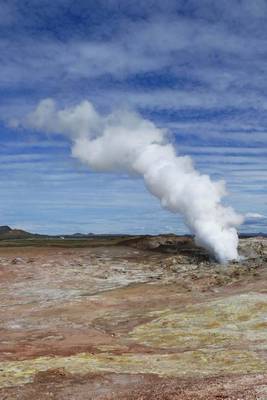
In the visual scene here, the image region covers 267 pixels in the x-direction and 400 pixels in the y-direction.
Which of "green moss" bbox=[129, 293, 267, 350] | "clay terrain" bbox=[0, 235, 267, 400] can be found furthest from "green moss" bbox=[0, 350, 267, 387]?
"green moss" bbox=[129, 293, 267, 350]

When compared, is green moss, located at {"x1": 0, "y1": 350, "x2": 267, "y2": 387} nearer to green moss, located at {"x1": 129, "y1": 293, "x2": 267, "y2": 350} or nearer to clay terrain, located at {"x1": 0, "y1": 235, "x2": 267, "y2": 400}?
clay terrain, located at {"x1": 0, "y1": 235, "x2": 267, "y2": 400}

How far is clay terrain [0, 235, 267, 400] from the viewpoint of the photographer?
109 ft

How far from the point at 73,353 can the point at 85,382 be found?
27.3 feet

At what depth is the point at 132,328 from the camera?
175 ft

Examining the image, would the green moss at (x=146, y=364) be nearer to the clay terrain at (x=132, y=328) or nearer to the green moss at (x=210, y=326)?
the clay terrain at (x=132, y=328)

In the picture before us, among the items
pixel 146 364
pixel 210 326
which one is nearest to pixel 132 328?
pixel 210 326

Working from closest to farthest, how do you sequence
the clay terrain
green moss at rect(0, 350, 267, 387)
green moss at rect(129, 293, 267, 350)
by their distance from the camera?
1. the clay terrain
2. green moss at rect(0, 350, 267, 387)
3. green moss at rect(129, 293, 267, 350)

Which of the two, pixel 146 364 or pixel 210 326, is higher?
pixel 210 326

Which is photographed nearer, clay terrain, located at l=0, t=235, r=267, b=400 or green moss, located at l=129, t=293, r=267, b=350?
clay terrain, located at l=0, t=235, r=267, b=400

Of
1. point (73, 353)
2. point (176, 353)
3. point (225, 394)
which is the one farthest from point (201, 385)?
point (73, 353)

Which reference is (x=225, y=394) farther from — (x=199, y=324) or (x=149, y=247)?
(x=149, y=247)

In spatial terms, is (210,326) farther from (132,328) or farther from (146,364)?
(146,364)

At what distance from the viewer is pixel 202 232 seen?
110 metres

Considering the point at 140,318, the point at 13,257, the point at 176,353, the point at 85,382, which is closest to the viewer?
the point at 85,382
